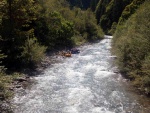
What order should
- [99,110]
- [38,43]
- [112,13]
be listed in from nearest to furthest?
[99,110] < [38,43] < [112,13]

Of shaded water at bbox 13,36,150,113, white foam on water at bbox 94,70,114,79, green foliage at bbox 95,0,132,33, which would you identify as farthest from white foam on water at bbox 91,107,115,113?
green foliage at bbox 95,0,132,33

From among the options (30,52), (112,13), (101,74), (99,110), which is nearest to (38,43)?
(30,52)

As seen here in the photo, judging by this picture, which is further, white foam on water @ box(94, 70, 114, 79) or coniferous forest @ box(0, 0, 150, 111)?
white foam on water @ box(94, 70, 114, 79)

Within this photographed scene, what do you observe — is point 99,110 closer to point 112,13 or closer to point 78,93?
point 78,93

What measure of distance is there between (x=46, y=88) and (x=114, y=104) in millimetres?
7174

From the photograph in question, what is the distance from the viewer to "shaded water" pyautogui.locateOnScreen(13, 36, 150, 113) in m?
18.0

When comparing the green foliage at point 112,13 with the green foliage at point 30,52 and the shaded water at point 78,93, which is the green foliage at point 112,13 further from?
the green foliage at point 30,52

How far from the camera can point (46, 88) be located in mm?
22844

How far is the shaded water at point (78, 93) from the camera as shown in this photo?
18.0 metres

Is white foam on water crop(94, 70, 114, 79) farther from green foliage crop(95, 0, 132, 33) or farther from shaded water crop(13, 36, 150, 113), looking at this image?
green foliage crop(95, 0, 132, 33)

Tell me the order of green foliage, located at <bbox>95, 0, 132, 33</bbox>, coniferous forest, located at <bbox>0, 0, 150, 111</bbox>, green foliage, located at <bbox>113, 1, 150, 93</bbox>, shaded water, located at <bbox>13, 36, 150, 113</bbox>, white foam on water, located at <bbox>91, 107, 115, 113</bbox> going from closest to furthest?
white foam on water, located at <bbox>91, 107, 115, 113</bbox> → shaded water, located at <bbox>13, 36, 150, 113</bbox> → green foliage, located at <bbox>113, 1, 150, 93</bbox> → coniferous forest, located at <bbox>0, 0, 150, 111</bbox> → green foliage, located at <bbox>95, 0, 132, 33</bbox>

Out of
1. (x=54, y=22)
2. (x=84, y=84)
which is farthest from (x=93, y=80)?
(x=54, y=22)

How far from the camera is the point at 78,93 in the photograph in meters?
21.4

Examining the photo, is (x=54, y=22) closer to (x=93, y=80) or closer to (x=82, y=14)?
(x=93, y=80)
